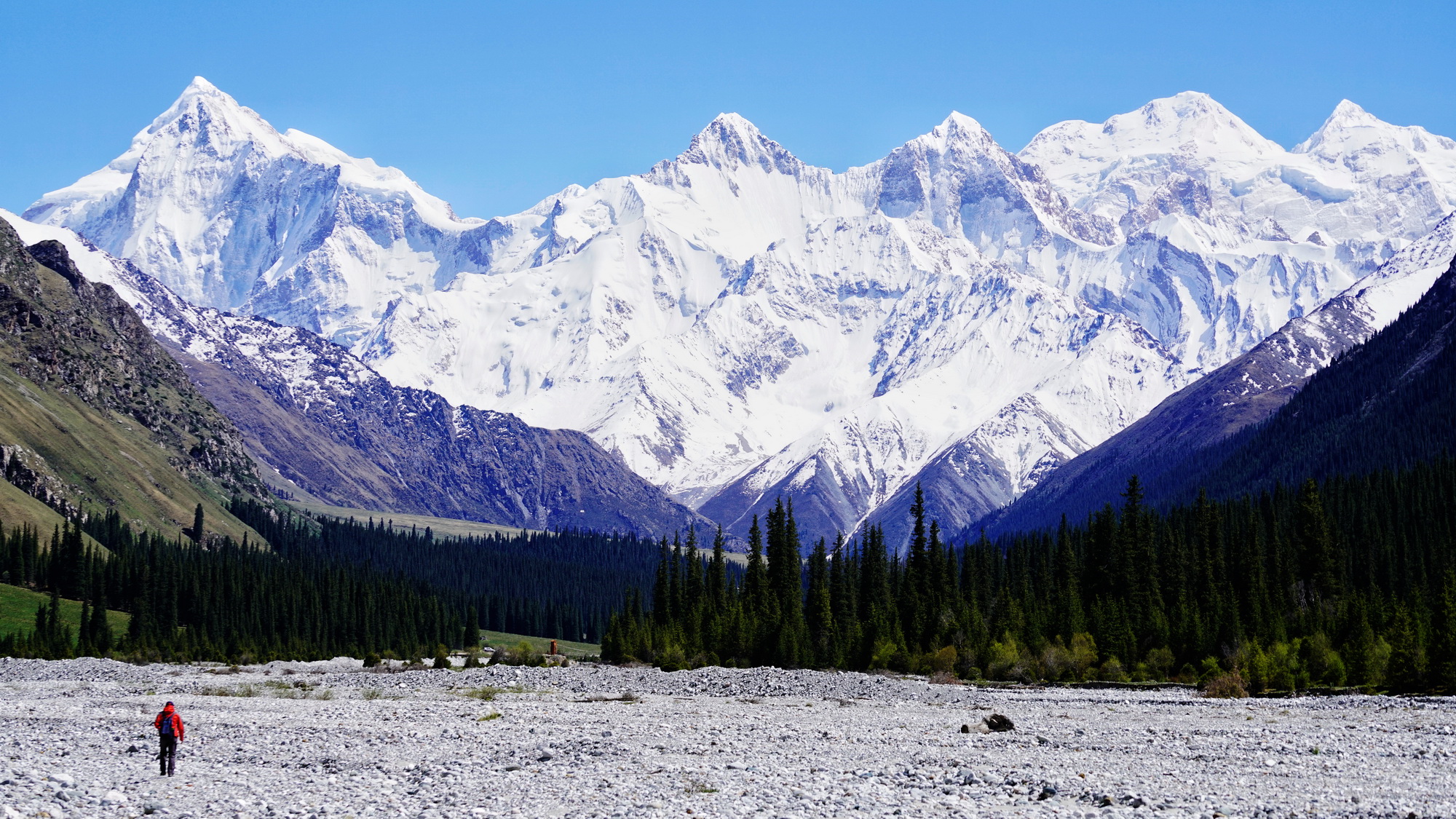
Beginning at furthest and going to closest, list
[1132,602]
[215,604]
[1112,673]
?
[215,604] → [1132,602] → [1112,673]

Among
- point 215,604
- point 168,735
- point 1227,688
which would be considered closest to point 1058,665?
point 1227,688

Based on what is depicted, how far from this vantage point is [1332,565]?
463ft

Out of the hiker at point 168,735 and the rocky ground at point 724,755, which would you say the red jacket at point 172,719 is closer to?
the hiker at point 168,735

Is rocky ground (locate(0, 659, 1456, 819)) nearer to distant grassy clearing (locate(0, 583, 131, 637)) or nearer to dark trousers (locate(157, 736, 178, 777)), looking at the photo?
dark trousers (locate(157, 736, 178, 777))

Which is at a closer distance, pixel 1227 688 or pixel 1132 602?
pixel 1227 688

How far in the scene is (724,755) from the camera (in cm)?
5459

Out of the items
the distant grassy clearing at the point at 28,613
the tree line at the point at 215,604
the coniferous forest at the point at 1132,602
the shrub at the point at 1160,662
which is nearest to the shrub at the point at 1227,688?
the coniferous forest at the point at 1132,602

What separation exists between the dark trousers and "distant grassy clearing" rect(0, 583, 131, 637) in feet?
405

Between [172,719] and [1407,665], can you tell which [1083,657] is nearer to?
[1407,665]

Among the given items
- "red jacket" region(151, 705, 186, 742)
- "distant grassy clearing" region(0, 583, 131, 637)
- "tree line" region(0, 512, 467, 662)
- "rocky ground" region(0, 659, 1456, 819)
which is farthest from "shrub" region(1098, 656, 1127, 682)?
"distant grassy clearing" region(0, 583, 131, 637)

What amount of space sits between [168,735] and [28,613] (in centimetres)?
13769

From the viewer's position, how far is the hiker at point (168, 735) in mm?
46281

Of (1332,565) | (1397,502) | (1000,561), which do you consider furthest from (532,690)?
(1397,502)

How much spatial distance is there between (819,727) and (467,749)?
1752cm
